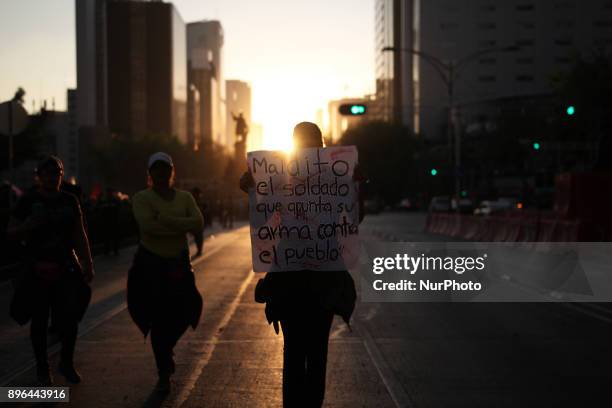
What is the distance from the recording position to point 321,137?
19.1 ft

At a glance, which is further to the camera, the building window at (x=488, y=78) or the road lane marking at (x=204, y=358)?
the building window at (x=488, y=78)

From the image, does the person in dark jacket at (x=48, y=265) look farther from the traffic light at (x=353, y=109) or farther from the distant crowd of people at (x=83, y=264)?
the traffic light at (x=353, y=109)

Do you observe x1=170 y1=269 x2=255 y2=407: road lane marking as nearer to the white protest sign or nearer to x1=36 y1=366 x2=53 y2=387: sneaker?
x1=36 y1=366 x2=53 y2=387: sneaker

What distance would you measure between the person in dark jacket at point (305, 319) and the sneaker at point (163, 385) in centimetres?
197

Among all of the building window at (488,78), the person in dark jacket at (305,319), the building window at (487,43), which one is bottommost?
the person in dark jacket at (305,319)

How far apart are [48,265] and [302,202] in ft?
8.45

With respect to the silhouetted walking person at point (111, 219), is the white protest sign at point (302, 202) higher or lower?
higher

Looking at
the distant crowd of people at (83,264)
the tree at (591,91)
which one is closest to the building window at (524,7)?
the tree at (591,91)

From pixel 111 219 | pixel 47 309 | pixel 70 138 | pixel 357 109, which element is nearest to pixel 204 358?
pixel 47 309

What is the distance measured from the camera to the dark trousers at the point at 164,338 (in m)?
7.41

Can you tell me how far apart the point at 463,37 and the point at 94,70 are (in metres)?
55.0

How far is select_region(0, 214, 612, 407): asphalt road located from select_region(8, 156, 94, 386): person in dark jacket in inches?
18.9

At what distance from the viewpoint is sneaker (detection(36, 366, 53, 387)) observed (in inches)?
296

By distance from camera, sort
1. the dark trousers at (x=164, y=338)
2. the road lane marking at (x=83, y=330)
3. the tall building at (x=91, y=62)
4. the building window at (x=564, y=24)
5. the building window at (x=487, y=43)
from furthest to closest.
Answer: the tall building at (x=91, y=62) → the building window at (x=564, y=24) → the building window at (x=487, y=43) → the road lane marking at (x=83, y=330) → the dark trousers at (x=164, y=338)
